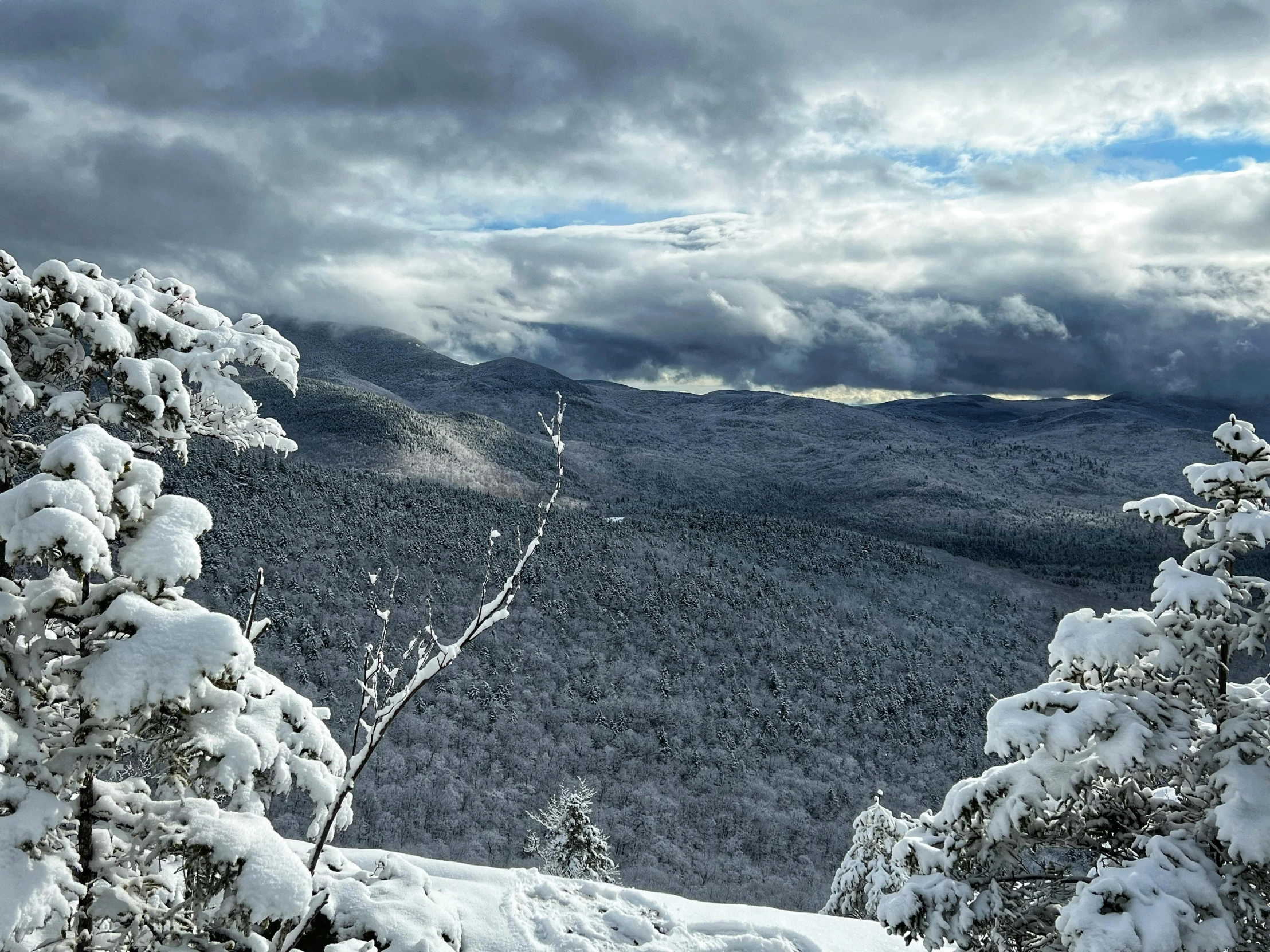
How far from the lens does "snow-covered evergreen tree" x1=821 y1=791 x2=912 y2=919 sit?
18.1 m

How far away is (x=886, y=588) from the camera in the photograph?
55406 mm

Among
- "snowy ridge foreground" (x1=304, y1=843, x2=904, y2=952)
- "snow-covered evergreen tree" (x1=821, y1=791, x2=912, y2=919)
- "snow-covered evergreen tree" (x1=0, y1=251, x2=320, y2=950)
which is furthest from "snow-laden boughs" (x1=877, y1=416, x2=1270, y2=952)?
"snow-covered evergreen tree" (x1=821, y1=791, x2=912, y2=919)

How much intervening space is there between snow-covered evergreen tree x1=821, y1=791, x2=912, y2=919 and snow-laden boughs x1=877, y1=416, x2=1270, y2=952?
40.2ft

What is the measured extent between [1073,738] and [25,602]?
712 cm

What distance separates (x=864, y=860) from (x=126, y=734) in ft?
62.6

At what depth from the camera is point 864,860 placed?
19.0m

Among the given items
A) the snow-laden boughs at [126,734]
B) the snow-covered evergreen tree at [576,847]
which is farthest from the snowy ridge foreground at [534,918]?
the snow-covered evergreen tree at [576,847]

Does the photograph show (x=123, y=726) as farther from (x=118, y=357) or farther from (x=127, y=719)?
(x=118, y=357)

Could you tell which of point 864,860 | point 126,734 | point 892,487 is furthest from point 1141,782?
point 892,487

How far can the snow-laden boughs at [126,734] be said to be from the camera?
11.8 feet

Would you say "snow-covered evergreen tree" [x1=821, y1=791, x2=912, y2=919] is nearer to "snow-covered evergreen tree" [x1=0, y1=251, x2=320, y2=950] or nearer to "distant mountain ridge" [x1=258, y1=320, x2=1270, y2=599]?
"snow-covered evergreen tree" [x1=0, y1=251, x2=320, y2=950]

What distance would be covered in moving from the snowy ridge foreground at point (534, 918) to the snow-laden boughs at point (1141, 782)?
2.02 metres

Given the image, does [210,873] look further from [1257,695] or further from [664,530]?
[664,530]

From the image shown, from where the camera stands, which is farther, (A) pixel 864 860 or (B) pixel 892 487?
(B) pixel 892 487
